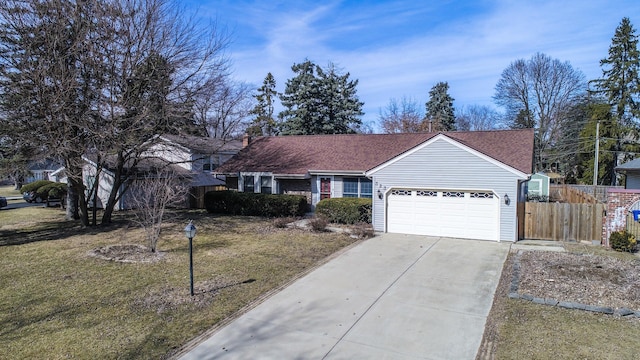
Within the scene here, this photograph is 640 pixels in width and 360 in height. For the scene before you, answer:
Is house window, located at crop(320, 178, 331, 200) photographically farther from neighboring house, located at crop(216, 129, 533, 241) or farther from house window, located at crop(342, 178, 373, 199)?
house window, located at crop(342, 178, 373, 199)

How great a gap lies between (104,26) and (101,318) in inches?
482

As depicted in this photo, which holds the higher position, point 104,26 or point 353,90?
point 353,90

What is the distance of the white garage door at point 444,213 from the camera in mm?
14062

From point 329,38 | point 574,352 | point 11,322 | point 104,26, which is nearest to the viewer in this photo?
point 574,352

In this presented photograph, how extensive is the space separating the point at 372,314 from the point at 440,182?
874 cm

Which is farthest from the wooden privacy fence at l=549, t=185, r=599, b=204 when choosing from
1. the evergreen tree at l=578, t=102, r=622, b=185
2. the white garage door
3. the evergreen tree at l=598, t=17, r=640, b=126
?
the evergreen tree at l=598, t=17, r=640, b=126

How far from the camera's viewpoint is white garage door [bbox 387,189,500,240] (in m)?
14.1

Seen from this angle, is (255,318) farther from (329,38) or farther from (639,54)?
(639,54)

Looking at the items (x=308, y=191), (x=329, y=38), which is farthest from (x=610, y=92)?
(x=308, y=191)

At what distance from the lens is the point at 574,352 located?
5.62m

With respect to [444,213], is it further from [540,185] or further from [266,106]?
[266,106]

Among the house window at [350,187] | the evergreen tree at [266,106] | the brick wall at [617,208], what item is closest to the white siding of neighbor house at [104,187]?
the house window at [350,187]

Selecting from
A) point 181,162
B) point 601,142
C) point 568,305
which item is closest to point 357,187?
point 181,162

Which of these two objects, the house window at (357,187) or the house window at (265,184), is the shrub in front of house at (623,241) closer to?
the house window at (357,187)
